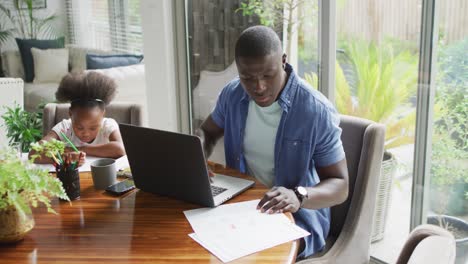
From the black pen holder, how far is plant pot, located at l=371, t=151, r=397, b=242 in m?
1.31

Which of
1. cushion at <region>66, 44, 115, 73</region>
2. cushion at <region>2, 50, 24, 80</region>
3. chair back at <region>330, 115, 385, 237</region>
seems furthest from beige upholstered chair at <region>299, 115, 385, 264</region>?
cushion at <region>2, 50, 24, 80</region>

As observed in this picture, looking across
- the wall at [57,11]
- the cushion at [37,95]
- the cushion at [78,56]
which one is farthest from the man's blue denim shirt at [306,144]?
the wall at [57,11]

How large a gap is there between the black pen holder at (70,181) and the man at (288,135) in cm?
57

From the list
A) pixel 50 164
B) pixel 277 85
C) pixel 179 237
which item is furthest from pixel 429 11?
pixel 50 164

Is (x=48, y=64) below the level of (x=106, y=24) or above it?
below

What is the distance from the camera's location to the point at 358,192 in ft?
5.40

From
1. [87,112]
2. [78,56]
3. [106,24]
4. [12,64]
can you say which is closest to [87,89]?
[87,112]

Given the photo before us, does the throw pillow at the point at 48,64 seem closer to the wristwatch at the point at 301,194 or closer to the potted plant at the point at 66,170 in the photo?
the potted plant at the point at 66,170

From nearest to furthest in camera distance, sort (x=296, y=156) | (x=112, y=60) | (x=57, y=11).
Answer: (x=296, y=156) → (x=112, y=60) → (x=57, y=11)

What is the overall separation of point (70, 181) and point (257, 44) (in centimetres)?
70

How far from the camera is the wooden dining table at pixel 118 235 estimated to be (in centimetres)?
114

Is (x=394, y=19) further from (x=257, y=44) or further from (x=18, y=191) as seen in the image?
(x=18, y=191)

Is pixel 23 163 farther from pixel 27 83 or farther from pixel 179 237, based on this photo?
pixel 27 83

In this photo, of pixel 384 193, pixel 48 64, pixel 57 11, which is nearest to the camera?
pixel 384 193
